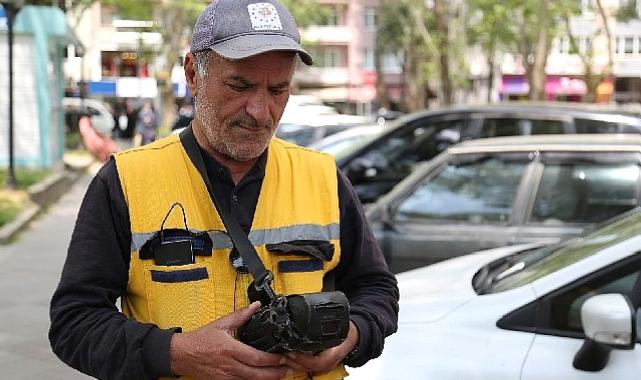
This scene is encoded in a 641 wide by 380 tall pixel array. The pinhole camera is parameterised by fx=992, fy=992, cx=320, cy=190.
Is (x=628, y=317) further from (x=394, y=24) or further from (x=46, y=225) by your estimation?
(x=394, y=24)

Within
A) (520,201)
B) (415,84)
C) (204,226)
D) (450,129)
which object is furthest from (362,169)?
(415,84)

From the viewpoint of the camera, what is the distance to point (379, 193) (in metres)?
9.36

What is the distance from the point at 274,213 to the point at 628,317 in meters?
1.46

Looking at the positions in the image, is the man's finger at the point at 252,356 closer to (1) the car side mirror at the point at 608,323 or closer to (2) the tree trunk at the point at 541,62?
(1) the car side mirror at the point at 608,323

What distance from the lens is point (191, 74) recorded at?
219 cm

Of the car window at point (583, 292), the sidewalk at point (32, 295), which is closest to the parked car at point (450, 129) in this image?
the sidewalk at point (32, 295)

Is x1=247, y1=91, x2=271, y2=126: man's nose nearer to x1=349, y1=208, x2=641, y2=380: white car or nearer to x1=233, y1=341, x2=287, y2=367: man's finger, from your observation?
x1=233, y1=341, x2=287, y2=367: man's finger

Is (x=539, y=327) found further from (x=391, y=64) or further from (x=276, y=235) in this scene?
(x=391, y=64)

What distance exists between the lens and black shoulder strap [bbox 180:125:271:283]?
2.01 m

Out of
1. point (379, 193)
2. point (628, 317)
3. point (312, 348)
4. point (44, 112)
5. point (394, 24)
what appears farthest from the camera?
point (394, 24)

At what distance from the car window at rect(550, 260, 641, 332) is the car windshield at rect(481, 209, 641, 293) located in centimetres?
19

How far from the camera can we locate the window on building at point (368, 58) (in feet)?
236

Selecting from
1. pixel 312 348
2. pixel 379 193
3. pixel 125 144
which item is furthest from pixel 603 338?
pixel 125 144

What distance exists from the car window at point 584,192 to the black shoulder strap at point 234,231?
407cm
